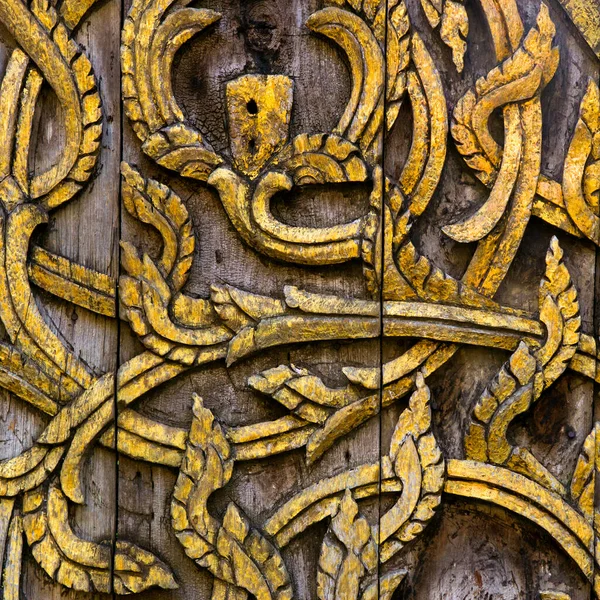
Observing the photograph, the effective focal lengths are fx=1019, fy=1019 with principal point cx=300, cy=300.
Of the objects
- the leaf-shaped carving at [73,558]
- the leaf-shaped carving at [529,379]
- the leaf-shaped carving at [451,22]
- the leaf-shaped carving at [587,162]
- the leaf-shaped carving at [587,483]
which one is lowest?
the leaf-shaped carving at [73,558]

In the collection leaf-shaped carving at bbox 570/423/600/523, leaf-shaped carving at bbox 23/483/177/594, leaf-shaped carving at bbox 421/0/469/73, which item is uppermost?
leaf-shaped carving at bbox 421/0/469/73

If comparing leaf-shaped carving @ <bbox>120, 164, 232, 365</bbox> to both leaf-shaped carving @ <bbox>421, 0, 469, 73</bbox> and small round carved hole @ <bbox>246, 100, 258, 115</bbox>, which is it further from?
leaf-shaped carving @ <bbox>421, 0, 469, 73</bbox>

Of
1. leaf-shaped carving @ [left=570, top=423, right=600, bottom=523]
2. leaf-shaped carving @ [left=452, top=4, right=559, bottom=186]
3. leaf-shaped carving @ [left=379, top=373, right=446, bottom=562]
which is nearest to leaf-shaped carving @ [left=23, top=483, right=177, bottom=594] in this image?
leaf-shaped carving @ [left=379, top=373, right=446, bottom=562]

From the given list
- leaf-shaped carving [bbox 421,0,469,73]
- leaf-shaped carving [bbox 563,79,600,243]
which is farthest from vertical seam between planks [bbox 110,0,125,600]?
leaf-shaped carving [bbox 563,79,600,243]

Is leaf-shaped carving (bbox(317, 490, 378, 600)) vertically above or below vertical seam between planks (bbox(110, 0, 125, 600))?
below

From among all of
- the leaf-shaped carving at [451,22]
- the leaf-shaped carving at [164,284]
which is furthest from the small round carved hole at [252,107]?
the leaf-shaped carving at [451,22]

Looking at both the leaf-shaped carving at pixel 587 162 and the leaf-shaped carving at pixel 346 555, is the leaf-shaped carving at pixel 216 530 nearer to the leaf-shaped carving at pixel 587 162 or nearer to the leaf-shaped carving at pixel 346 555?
the leaf-shaped carving at pixel 346 555
